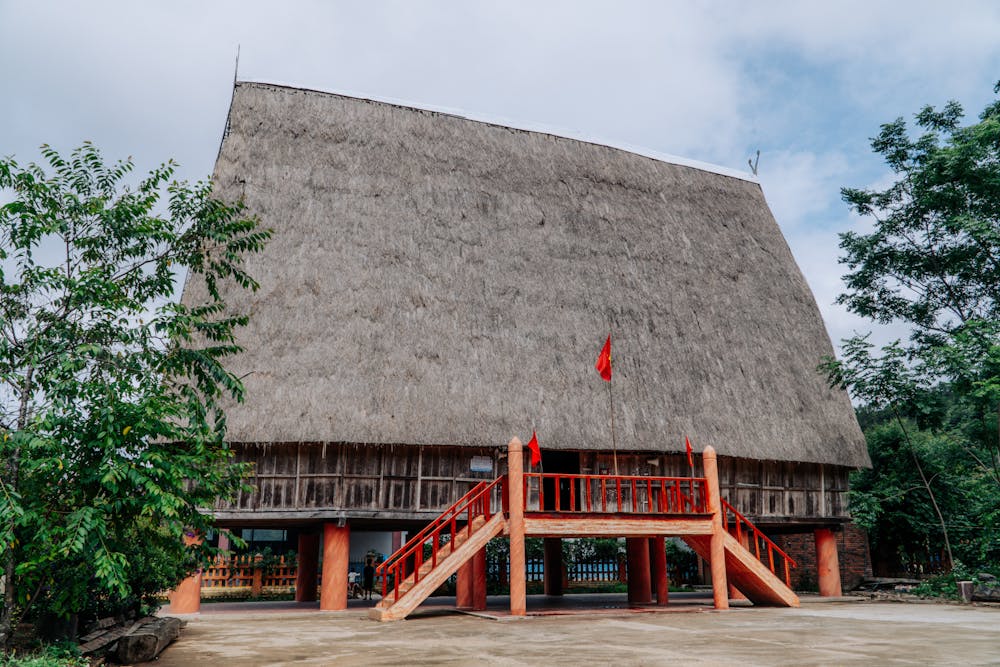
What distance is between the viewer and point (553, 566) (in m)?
18.8

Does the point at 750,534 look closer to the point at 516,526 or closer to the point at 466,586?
the point at 466,586

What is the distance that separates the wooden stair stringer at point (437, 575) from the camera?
1105 cm

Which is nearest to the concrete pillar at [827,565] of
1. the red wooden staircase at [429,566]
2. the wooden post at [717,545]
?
the wooden post at [717,545]

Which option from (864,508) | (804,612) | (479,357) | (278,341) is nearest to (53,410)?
(278,341)

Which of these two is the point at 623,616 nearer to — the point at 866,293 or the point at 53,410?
the point at 53,410

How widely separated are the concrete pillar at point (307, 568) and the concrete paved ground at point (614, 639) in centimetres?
601

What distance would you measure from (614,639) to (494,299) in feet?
30.1

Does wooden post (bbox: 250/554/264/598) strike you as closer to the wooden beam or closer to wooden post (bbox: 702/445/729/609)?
the wooden beam

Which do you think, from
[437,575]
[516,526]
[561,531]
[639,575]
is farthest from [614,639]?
[639,575]

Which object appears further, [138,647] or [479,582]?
[479,582]

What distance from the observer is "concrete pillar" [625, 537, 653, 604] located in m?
14.9

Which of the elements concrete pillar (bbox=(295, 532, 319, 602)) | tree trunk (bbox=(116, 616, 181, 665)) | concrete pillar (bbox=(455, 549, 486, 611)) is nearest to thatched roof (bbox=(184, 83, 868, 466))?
concrete pillar (bbox=(455, 549, 486, 611))

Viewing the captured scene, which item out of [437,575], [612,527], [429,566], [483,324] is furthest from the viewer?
[483,324]

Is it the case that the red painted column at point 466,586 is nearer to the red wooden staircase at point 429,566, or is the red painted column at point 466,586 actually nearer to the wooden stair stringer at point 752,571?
the red wooden staircase at point 429,566
